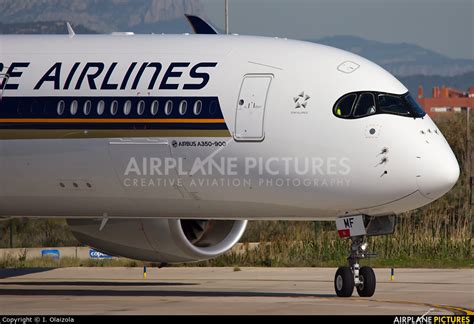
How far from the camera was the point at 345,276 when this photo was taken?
24.4 metres

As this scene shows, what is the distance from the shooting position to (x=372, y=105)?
80.1ft

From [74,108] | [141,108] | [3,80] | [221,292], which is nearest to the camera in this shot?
[141,108]

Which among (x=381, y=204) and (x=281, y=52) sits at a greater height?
(x=281, y=52)

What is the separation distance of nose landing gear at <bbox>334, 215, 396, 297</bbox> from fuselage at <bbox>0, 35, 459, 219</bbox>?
272mm

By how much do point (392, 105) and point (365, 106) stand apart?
448 mm

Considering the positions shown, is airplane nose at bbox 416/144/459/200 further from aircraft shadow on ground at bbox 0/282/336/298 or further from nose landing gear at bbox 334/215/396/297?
aircraft shadow on ground at bbox 0/282/336/298

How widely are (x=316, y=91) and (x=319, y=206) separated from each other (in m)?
1.91

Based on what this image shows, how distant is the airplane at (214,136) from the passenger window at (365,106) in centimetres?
2

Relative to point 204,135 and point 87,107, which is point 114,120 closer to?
point 87,107

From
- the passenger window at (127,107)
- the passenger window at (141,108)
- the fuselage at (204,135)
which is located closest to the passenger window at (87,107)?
the fuselage at (204,135)

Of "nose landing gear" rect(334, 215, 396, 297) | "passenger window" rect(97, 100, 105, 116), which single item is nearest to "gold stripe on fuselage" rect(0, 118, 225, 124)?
"passenger window" rect(97, 100, 105, 116)

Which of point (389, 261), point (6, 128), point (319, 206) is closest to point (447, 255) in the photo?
point (389, 261)

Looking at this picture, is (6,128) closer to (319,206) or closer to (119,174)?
(119,174)

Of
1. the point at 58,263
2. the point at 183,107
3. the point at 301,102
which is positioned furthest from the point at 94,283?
the point at 301,102
